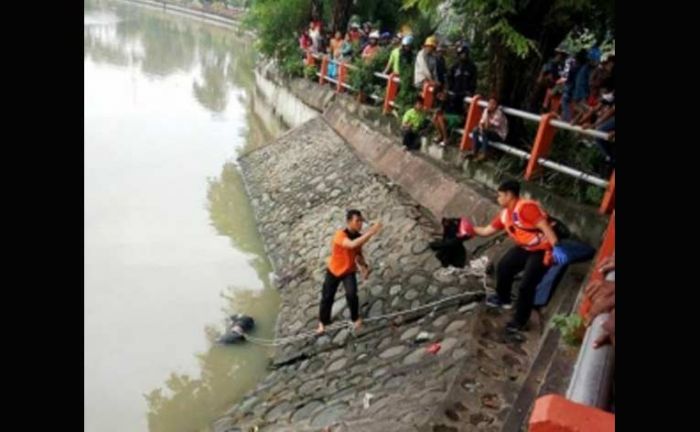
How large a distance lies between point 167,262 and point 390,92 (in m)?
5.50

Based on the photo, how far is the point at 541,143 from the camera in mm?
7555

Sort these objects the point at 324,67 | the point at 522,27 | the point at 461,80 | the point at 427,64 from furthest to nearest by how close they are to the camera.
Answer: the point at 324,67 → the point at 427,64 → the point at 461,80 → the point at 522,27

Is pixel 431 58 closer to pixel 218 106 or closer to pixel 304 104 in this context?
pixel 304 104

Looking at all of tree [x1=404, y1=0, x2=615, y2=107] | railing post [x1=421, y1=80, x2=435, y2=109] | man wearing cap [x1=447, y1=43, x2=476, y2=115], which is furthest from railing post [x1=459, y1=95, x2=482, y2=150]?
railing post [x1=421, y1=80, x2=435, y2=109]

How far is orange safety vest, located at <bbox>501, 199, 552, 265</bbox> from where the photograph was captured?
535cm

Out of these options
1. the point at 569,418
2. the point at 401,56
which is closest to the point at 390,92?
the point at 401,56

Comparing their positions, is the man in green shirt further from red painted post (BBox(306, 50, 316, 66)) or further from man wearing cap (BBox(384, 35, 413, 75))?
red painted post (BBox(306, 50, 316, 66))

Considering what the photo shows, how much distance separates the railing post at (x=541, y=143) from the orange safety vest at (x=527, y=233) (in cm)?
235

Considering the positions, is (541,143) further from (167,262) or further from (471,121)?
(167,262)

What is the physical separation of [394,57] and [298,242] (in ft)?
14.0

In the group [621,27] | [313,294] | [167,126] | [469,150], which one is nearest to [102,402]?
[313,294]

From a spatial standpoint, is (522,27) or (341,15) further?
(341,15)

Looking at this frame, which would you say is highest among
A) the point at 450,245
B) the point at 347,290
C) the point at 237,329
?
the point at 450,245

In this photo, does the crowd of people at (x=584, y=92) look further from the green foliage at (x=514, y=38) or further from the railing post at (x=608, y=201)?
the green foliage at (x=514, y=38)
